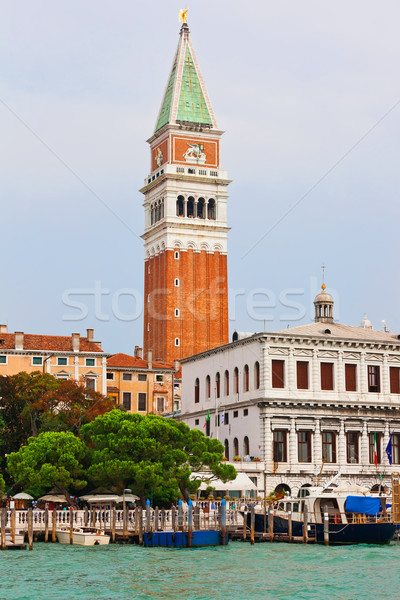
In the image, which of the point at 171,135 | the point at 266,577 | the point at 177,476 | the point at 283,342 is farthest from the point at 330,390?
the point at 171,135

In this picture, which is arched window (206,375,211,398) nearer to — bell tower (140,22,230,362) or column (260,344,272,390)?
column (260,344,272,390)

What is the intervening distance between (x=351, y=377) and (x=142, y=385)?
2838 centimetres

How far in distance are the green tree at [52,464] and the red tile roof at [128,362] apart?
3788 centimetres

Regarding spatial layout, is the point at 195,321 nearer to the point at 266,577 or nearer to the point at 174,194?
the point at 174,194

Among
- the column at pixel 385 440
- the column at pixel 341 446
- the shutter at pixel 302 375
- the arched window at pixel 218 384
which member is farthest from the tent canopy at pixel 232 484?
the arched window at pixel 218 384

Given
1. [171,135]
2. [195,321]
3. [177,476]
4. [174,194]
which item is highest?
[171,135]

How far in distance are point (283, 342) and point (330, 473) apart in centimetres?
855

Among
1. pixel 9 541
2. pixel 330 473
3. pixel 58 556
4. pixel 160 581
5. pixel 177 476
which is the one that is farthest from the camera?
pixel 330 473

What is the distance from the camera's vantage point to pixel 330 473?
2454 inches

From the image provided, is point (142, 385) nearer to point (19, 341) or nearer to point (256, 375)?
point (19, 341)

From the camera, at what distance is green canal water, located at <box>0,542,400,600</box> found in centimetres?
3075

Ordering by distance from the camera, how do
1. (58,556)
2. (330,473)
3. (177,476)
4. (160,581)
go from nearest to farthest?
1. (160,581)
2. (58,556)
3. (177,476)
4. (330,473)

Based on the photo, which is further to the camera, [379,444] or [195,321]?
[195,321]

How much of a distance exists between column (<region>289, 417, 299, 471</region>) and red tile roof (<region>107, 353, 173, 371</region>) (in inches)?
1131
